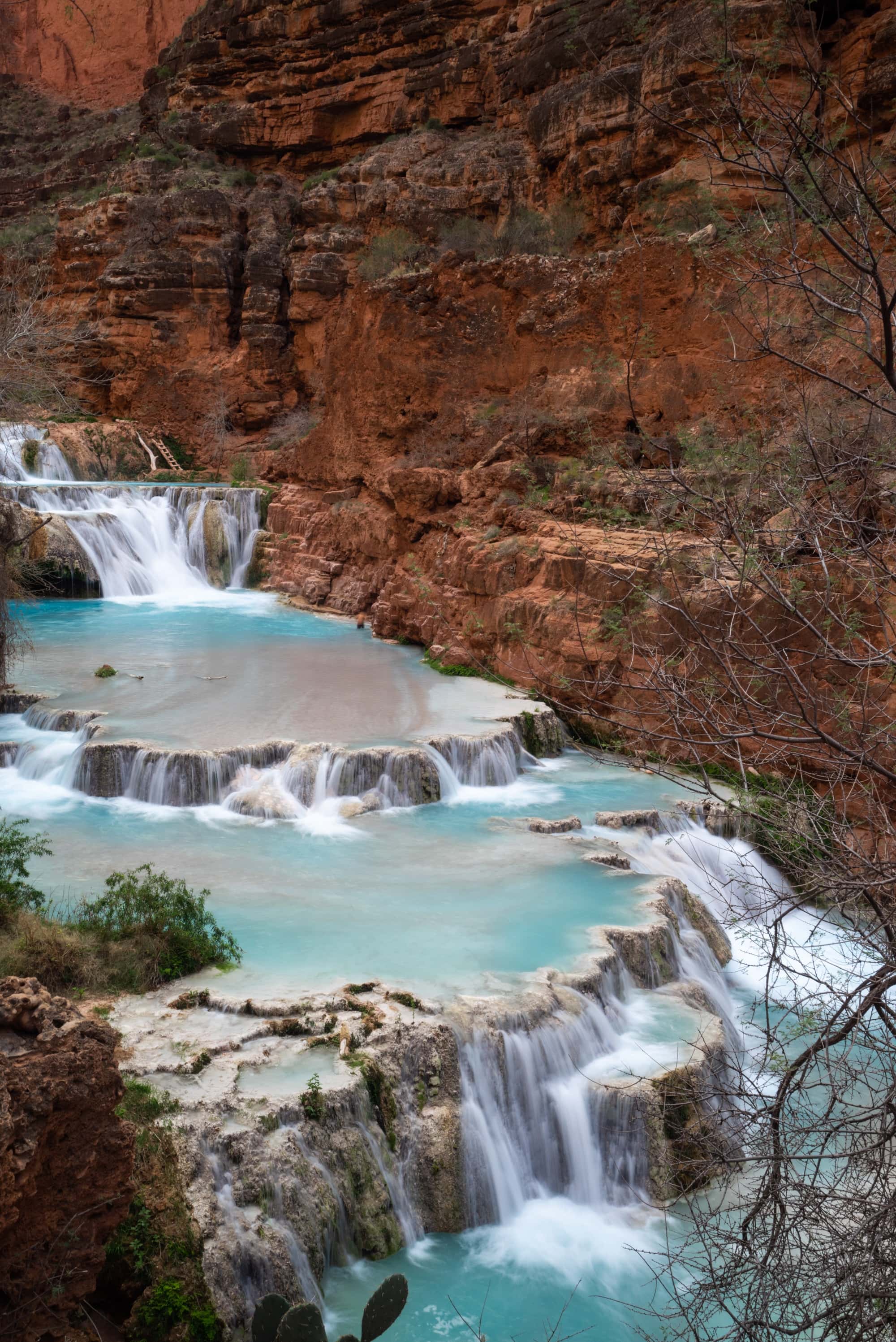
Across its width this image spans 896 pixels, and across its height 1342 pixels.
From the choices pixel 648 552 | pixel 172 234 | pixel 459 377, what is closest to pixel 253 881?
pixel 648 552

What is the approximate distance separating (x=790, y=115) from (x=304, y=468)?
18.3 meters

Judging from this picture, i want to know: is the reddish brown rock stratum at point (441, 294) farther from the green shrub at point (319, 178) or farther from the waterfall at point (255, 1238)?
the waterfall at point (255, 1238)

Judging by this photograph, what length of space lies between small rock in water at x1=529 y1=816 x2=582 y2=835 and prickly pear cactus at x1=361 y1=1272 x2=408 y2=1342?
7.23 m

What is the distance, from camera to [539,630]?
1345 centimetres

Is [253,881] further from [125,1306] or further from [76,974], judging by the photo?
[125,1306]

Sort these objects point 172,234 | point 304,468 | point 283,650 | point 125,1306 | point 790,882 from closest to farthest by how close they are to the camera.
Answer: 1. point 125,1306
2. point 790,882
3. point 283,650
4. point 304,468
5. point 172,234

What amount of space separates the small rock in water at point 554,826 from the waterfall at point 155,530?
12392mm

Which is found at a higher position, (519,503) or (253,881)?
(519,503)

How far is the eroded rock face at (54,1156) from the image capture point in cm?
409

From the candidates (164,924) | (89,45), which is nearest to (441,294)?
(164,924)

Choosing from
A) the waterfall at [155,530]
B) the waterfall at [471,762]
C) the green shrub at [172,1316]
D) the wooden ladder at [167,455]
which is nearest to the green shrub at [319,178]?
the wooden ladder at [167,455]

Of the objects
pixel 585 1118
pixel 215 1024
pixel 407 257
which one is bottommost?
pixel 585 1118

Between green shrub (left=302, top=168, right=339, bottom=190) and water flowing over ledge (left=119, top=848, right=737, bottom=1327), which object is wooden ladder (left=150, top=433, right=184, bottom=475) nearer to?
green shrub (left=302, top=168, right=339, bottom=190)

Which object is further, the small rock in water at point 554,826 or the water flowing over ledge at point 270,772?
the water flowing over ledge at point 270,772
